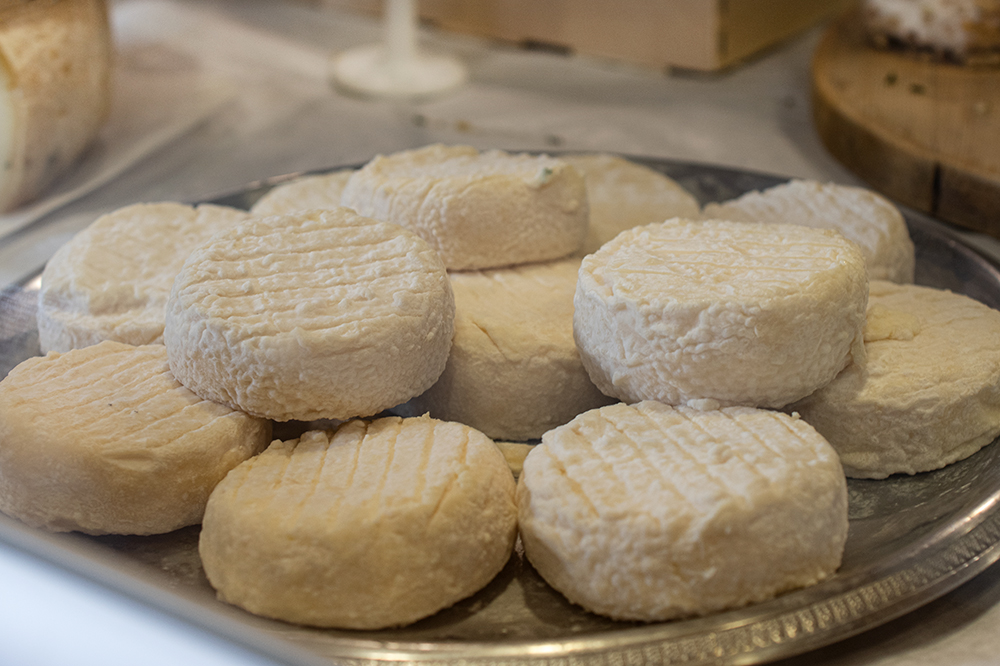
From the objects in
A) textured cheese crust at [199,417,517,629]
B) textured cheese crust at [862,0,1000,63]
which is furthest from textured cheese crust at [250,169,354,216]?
textured cheese crust at [862,0,1000,63]

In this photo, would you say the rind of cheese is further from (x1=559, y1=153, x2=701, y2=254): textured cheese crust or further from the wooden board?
the wooden board

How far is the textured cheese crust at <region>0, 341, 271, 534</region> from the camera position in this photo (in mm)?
943

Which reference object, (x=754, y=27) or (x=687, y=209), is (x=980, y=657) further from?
(x=754, y=27)

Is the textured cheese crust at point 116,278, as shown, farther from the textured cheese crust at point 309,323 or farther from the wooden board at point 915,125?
the wooden board at point 915,125

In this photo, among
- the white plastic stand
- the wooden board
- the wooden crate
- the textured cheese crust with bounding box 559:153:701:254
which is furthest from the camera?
the white plastic stand

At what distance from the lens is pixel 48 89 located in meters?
1.76

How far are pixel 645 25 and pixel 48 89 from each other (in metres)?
1.69

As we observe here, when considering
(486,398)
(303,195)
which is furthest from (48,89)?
(486,398)

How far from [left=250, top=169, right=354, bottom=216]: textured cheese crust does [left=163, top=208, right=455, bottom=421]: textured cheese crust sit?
35 cm

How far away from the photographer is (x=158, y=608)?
0.50 meters

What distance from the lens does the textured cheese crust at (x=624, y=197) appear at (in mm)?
1450

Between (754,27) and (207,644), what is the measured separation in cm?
277

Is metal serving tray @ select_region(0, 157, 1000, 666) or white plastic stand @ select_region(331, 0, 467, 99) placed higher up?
white plastic stand @ select_region(331, 0, 467, 99)

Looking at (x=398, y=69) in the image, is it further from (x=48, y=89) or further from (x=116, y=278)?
(x=116, y=278)
